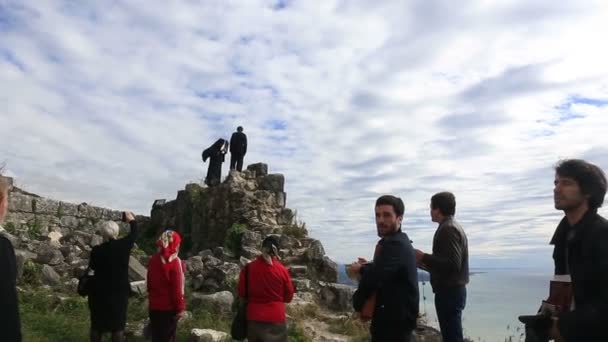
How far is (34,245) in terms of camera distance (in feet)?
42.2

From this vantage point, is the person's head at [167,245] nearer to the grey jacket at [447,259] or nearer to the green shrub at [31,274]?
the grey jacket at [447,259]

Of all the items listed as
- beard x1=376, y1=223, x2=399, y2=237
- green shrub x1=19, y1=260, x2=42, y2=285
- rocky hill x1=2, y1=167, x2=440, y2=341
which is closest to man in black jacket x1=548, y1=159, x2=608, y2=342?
beard x1=376, y1=223, x2=399, y2=237

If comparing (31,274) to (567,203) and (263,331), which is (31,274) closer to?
(263,331)

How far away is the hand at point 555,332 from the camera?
8.31 ft

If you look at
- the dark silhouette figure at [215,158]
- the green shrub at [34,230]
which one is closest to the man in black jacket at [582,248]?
the dark silhouette figure at [215,158]

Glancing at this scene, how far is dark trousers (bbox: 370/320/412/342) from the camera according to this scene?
3.88 meters

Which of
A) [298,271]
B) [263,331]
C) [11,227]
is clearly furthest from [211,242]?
[263,331]

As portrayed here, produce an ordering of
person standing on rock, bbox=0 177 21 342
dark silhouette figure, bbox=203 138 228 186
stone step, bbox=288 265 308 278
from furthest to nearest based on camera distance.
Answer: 1. dark silhouette figure, bbox=203 138 228 186
2. stone step, bbox=288 265 308 278
3. person standing on rock, bbox=0 177 21 342

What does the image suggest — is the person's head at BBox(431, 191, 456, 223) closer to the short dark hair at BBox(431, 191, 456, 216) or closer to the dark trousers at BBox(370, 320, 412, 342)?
the short dark hair at BBox(431, 191, 456, 216)

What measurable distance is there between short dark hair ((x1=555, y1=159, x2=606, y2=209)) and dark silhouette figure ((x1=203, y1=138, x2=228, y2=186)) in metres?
13.3

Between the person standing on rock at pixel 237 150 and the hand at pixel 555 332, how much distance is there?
1360cm

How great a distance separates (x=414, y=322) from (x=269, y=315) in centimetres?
200

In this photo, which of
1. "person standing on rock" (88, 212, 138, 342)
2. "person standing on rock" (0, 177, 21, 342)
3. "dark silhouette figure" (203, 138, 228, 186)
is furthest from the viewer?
"dark silhouette figure" (203, 138, 228, 186)

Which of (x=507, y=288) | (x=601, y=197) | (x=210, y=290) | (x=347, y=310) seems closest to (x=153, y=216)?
(x=210, y=290)
